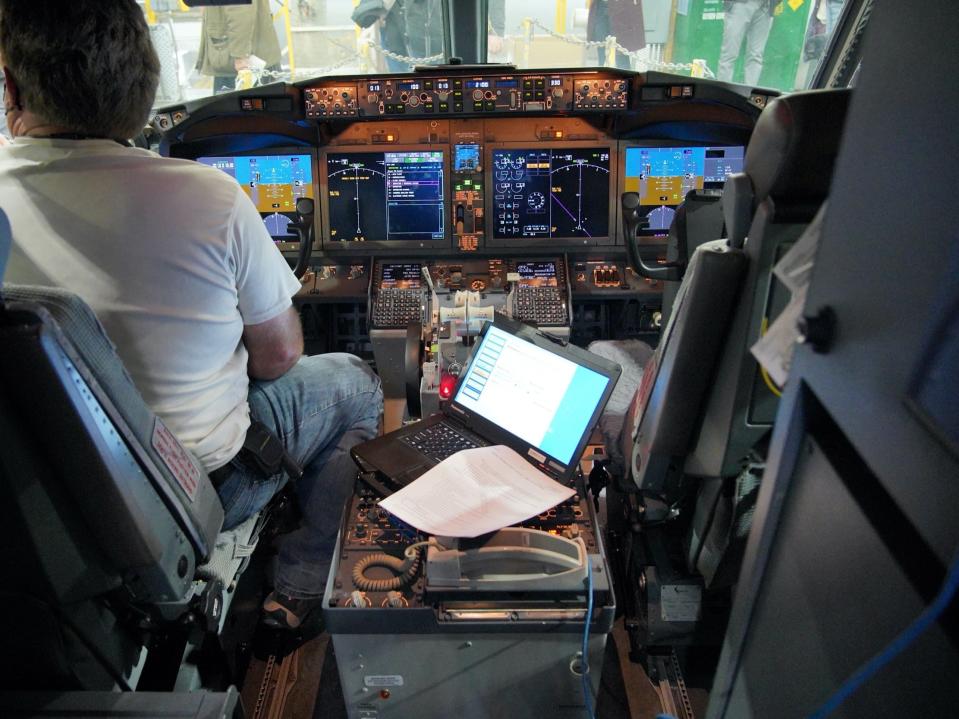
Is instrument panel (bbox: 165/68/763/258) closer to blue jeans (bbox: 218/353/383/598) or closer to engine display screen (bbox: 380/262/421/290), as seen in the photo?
engine display screen (bbox: 380/262/421/290)

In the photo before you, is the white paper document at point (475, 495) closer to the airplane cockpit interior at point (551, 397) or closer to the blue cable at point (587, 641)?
the airplane cockpit interior at point (551, 397)

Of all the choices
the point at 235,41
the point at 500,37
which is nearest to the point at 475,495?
the point at 500,37

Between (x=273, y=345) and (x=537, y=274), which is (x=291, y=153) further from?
(x=273, y=345)

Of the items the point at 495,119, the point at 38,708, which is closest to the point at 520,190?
the point at 495,119

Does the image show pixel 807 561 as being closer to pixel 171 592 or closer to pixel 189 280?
pixel 171 592

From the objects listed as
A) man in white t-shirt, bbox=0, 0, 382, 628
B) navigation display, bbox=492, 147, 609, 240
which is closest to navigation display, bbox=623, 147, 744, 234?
navigation display, bbox=492, 147, 609, 240

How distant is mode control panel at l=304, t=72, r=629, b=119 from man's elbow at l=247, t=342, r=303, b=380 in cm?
135

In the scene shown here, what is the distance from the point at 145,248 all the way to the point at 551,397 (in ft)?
2.87

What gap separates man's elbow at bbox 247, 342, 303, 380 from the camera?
1584 millimetres

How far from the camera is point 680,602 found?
1.56 metres

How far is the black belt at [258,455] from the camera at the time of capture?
1473 millimetres

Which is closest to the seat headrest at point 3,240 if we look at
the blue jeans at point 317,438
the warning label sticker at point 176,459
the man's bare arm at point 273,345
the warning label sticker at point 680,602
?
the warning label sticker at point 176,459

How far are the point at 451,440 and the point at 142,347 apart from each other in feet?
2.33

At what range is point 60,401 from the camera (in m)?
0.94
